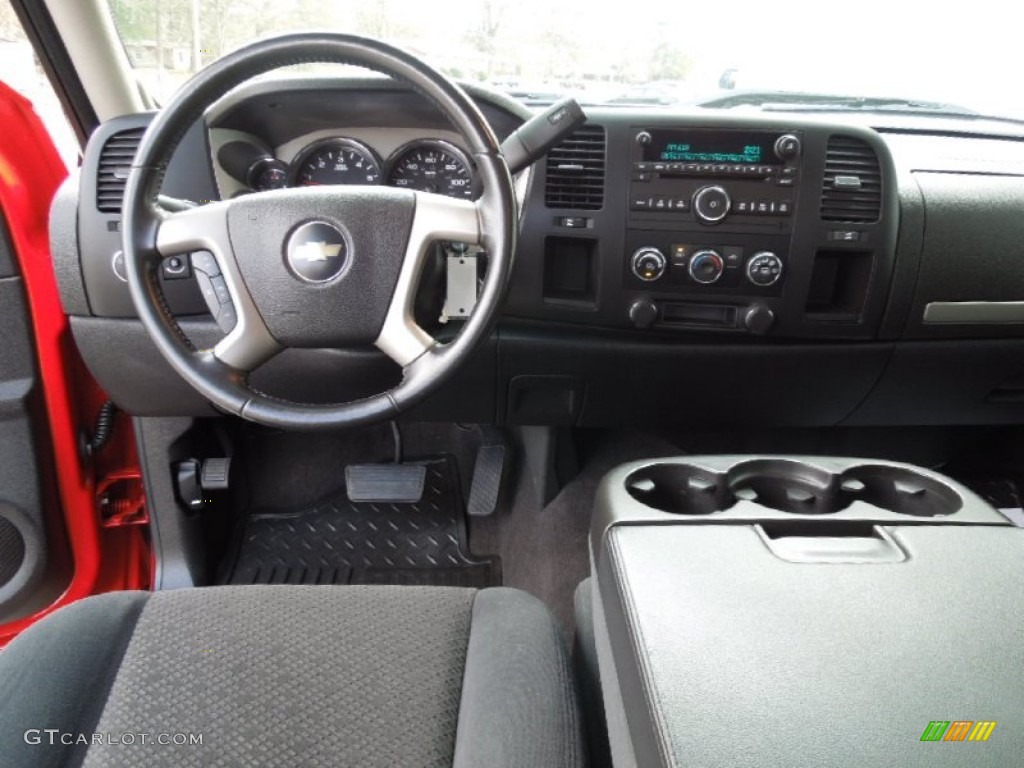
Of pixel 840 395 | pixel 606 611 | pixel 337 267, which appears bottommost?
pixel 840 395

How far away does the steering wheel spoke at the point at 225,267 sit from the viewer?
107 centimetres

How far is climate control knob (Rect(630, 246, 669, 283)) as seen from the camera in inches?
57.7

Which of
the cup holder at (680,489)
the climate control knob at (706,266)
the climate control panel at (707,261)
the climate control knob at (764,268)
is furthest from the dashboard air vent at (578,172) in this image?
A: the cup holder at (680,489)

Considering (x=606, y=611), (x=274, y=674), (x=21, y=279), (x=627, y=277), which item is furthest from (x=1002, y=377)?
(x=21, y=279)

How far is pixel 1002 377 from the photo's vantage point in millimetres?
1698

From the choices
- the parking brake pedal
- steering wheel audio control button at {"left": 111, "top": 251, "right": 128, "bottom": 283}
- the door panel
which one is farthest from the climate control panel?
the door panel

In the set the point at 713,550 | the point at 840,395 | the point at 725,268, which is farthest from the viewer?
the point at 840,395

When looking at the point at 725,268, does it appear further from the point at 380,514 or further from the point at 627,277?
the point at 380,514

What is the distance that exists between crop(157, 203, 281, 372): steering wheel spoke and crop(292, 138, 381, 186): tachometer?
0.45 m

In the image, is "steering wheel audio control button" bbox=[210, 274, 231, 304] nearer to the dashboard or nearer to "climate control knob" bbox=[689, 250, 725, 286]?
the dashboard

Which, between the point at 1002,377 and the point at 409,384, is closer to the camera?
the point at 409,384

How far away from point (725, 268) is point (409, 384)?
2.38ft

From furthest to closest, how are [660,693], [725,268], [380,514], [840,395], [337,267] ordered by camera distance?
[380,514]
[840,395]
[725,268]
[337,267]
[660,693]

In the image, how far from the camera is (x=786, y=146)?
1.40 m
